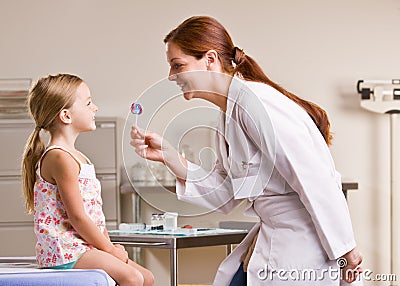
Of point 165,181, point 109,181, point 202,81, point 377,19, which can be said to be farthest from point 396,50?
point 202,81

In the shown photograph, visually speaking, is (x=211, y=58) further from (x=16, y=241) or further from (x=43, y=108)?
(x=16, y=241)

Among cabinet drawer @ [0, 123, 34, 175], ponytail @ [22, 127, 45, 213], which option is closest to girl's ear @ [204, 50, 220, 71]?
ponytail @ [22, 127, 45, 213]

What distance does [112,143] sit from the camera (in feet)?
16.0

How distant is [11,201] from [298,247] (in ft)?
11.3

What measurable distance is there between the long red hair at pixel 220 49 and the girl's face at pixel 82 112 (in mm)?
839

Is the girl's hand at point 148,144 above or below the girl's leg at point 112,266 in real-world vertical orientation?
above

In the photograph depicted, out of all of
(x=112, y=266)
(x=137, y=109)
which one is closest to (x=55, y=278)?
(x=112, y=266)

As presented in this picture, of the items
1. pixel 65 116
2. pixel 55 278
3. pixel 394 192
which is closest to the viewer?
pixel 55 278

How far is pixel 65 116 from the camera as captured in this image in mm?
2604

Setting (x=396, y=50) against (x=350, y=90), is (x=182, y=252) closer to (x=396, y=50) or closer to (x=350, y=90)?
(x=350, y=90)

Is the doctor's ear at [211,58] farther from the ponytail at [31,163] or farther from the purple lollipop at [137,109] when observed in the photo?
the ponytail at [31,163]

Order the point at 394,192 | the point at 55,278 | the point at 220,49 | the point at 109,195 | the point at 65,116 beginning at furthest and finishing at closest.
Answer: the point at 394,192
the point at 109,195
the point at 65,116
the point at 55,278
the point at 220,49

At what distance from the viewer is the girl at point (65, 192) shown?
8.05 feet

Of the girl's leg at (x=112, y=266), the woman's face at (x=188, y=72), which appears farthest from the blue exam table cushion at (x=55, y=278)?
the woman's face at (x=188, y=72)
